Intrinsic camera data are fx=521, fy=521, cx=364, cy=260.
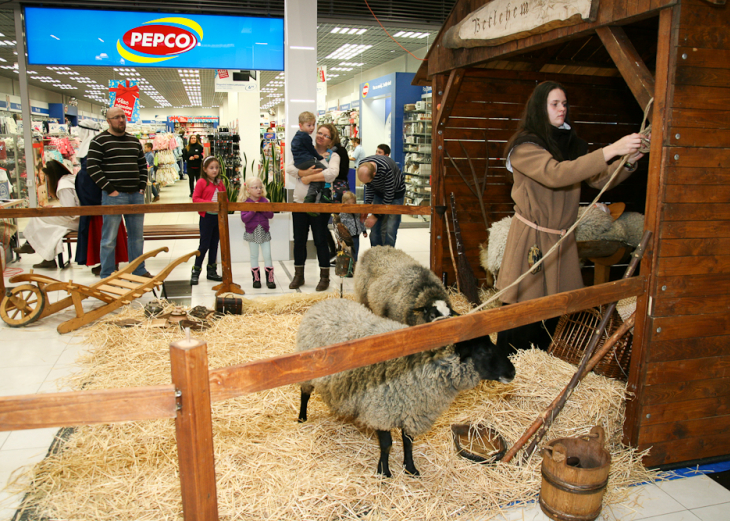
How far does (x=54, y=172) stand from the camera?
6.34m

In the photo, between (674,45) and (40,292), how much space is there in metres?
4.76

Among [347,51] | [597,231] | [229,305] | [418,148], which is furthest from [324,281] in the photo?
[347,51]

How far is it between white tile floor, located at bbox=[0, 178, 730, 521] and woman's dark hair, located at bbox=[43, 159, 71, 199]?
3.40 ft

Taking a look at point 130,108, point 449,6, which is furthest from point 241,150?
point 449,6

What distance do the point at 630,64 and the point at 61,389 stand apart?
372 centimetres

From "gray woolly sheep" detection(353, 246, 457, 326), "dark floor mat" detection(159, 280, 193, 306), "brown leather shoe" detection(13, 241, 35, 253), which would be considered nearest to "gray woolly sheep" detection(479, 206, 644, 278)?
"gray woolly sheep" detection(353, 246, 457, 326)

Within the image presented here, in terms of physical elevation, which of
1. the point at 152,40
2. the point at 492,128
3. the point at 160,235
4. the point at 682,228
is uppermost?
the point at 152,40

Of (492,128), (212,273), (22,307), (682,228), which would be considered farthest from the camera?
(212,273)

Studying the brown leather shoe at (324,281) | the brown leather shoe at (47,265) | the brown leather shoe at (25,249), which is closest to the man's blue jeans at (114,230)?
the brown leather shoe at (47,265)

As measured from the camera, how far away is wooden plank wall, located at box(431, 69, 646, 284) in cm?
492

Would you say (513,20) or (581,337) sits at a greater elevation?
(513,20)

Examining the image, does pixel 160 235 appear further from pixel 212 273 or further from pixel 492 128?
pixel 492 128

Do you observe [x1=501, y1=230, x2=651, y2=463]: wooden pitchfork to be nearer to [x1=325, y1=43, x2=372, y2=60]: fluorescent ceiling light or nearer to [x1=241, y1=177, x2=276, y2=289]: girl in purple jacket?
[x1=241, y1=177, x2=276, y2=289]: girl in purple jacket

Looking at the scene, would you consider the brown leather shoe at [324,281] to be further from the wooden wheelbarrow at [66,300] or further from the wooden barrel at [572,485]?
the wooden barrel at [572,485]
